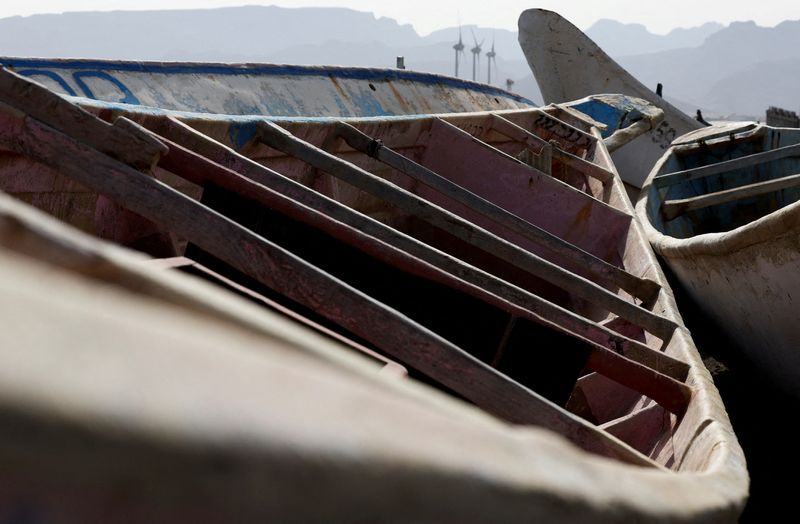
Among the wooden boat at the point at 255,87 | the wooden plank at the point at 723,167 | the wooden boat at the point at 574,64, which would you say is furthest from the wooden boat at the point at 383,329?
the wooden boat at the point at 574,64

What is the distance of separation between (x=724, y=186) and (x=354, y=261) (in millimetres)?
7597

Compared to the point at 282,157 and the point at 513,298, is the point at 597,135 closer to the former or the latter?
the point at 282,157

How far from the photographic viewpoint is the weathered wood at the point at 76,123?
93.9 inches

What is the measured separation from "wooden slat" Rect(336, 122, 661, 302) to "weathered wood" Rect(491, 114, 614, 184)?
2002 millimetres

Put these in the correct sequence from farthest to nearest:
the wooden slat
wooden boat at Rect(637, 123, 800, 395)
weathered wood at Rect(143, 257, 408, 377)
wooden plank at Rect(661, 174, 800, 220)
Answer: wooden plank at Rect(661, 174, 800, 220)
wooden boat at Rect(637, 123, 800, 395)
the wooden slat
weathered wood at Rect(143, 257, 408, 377)

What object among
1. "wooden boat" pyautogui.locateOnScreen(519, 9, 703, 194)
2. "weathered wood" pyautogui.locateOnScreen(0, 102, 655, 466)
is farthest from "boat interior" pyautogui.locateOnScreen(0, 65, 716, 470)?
"wooden boat" pyautogui.locateOnScreen(519, 9, 703, 194)

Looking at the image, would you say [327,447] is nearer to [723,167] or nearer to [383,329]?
[383,329]

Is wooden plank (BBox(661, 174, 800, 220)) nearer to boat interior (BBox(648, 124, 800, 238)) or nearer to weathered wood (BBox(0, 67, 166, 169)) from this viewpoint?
boat interior (BBox(648, 124, 800, 238))

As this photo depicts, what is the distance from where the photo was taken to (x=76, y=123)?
7.93 feet

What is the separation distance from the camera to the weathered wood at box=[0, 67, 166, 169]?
2385 mm

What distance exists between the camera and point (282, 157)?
4.13 metres

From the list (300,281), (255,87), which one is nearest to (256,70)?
(255,87)

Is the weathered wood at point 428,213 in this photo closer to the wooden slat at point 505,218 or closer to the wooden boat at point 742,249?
the wooden slat at point 505,218

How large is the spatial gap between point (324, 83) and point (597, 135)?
2981mm
